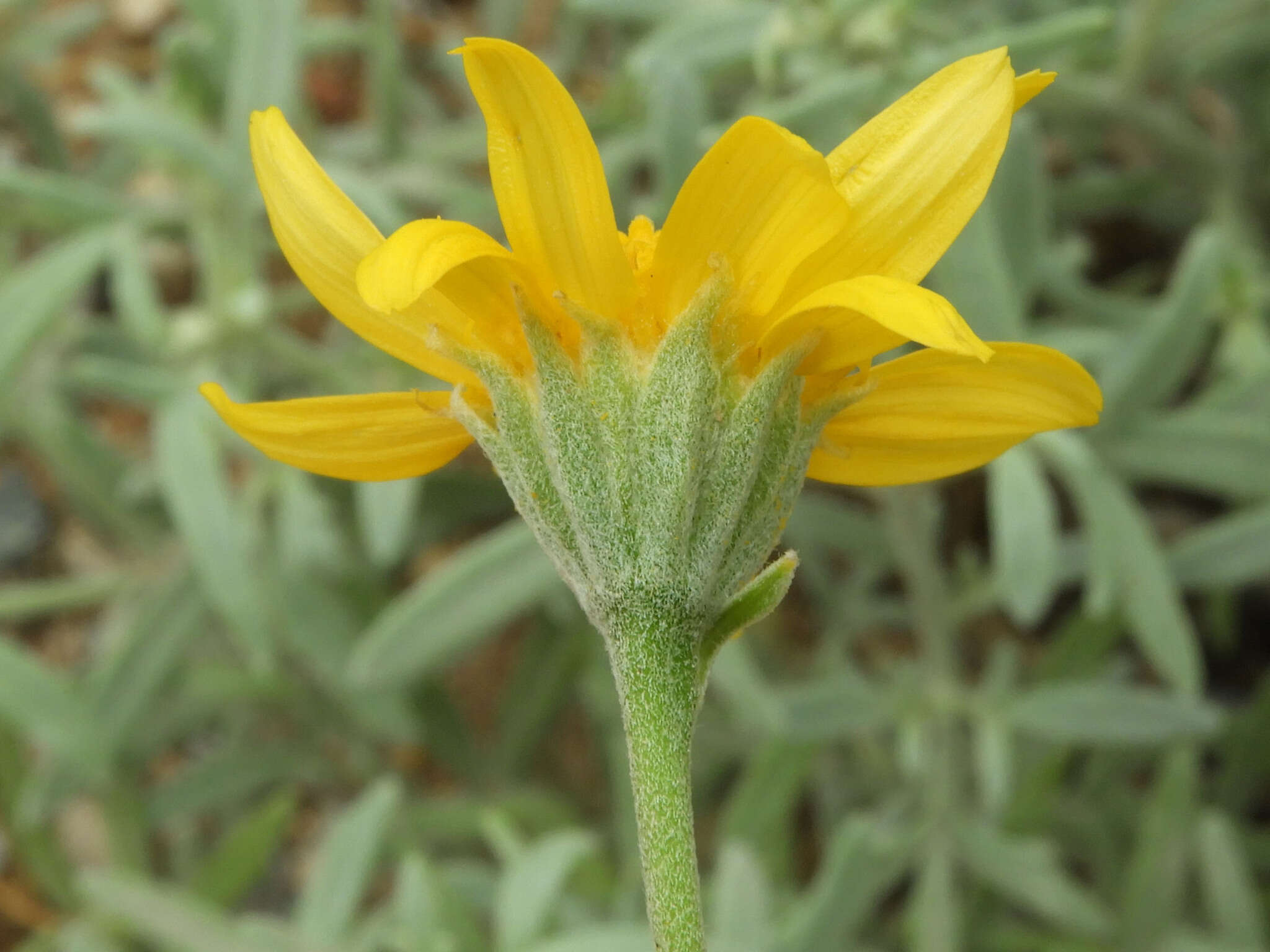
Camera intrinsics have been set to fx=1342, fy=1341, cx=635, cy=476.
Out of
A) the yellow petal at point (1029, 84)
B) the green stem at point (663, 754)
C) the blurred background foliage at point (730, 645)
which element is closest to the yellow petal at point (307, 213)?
the green stem at point (663, 754)

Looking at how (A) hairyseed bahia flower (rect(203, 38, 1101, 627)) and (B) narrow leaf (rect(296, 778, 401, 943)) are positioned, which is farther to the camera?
(B) narrow leaf (rect(296, 778, 401, 943))

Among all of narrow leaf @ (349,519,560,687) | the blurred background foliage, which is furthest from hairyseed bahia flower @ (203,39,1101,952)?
narrow leaf @ (349,519,560,687)

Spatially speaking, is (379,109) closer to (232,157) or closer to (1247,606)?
(232,157)

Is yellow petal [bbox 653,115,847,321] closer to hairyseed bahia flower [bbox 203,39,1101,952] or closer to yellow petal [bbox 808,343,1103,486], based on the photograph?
hairyseed bahia flower [bbox 203,39,1101,952]

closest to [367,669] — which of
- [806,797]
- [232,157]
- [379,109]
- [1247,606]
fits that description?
[232,157]

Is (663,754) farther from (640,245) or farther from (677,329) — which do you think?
(640,245)

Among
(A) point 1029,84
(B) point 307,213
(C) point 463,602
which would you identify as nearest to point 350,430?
(B) point 307,213
